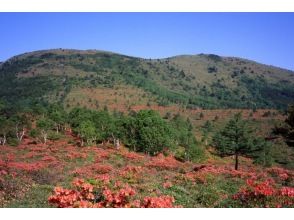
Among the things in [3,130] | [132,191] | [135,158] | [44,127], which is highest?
[132,191]

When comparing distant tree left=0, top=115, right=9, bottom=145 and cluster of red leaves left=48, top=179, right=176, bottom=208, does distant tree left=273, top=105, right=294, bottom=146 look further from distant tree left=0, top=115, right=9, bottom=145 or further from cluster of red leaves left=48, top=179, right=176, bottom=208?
distant tree left=0, top=115, right=9, bottom=145

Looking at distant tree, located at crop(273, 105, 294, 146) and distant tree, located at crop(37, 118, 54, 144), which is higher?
distant tree, located at crop(273, 105, 294, 146)

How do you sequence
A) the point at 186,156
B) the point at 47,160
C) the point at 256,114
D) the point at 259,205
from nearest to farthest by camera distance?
the point at 259,205, the point at 47,160, the point at 186,156, the point at 256,114

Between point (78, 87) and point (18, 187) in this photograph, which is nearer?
point (18, 187)

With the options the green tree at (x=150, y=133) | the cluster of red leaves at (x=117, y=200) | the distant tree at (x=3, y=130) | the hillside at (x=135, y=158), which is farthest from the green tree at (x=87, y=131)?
the cluster of red leaves at (x=117, y=200)

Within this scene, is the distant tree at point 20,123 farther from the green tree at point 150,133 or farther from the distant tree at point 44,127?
the green tree at point 150,133

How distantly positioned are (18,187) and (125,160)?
26066 mm

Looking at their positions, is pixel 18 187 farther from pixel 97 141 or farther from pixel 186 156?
pixel 97 141

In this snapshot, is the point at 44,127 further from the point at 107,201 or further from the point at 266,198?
the point at 107,201

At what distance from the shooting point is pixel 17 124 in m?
71.5

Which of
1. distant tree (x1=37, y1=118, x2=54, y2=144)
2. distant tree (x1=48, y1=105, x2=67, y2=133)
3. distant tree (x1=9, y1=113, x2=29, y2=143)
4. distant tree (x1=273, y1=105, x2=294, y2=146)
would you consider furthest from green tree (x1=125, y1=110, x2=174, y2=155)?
distant tree (x1=273, y1=105, x2=294, y2=146)

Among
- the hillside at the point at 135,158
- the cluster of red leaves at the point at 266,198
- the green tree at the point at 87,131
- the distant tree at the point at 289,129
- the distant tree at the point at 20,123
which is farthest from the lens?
the distant tree at the point at 20,123

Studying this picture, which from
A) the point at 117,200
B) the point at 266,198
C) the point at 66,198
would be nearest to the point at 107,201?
the point at 117,200
